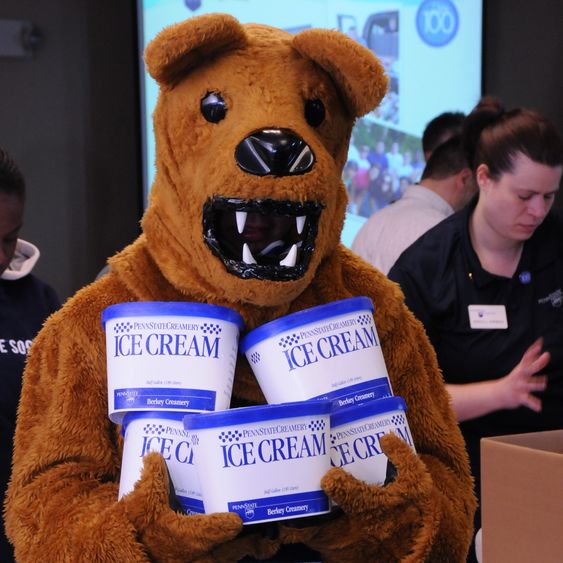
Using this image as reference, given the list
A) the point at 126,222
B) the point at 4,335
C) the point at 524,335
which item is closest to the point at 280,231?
the point at 4,335

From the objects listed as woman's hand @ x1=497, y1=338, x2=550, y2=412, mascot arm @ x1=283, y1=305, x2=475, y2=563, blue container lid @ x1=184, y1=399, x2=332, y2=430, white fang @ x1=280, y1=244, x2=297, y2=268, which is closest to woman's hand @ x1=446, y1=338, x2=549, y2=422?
woman's hand @ x1=497, y1=338, x2=550, y2=412

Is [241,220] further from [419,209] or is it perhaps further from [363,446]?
A: [419,209]

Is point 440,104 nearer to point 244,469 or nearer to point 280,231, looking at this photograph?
point 280,231

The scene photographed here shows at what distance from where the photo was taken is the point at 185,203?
50.2 inches

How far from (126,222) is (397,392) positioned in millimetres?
2975

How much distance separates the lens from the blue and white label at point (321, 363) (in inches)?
44.7

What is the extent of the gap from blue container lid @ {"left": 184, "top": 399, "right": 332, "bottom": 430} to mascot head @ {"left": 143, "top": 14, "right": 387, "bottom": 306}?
18 centimetres

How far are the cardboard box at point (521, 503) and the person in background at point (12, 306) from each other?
1.20m

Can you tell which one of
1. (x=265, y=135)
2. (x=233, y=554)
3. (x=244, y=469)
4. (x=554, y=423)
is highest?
(x=265, y=135)

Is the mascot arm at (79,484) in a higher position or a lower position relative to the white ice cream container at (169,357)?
lower

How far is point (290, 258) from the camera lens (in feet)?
3.93

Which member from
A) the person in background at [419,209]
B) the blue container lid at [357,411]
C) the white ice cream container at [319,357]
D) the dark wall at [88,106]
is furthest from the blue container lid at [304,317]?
the dark wall at [88,106]

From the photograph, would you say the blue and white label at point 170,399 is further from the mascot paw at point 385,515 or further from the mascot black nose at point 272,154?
the mascot black nose at point 272,154

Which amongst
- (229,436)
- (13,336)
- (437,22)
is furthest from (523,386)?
(437,22)
